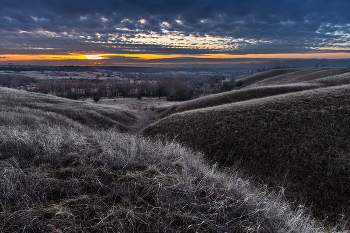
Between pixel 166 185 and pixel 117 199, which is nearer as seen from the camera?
pixel 117 199

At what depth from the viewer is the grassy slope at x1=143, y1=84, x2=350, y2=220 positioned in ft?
28.6

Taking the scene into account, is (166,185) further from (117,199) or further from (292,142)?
(292,142)

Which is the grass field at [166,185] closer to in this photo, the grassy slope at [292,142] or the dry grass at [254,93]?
the grassy slope at [292,142]

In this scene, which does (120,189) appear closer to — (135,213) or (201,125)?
(135,213)

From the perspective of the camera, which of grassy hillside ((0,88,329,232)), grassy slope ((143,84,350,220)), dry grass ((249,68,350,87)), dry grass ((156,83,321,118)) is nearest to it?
grassy hillside ((0,88,329,232))

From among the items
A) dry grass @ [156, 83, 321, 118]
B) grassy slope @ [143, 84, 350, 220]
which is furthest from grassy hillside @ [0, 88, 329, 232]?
dry grass @ [156, 83, 321, 118]

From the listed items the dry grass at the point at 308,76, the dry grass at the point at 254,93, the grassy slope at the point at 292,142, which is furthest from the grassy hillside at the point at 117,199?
the dry grass at the point at 308,76

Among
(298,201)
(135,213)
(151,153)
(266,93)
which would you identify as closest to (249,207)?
(135,213)

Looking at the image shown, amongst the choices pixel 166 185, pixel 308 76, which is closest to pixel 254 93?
pixel 166 185

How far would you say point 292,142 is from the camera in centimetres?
1162

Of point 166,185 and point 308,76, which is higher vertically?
point 308,76

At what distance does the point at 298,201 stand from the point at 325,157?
3.77 m

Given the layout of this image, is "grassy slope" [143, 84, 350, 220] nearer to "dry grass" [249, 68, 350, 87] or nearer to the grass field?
the grass field

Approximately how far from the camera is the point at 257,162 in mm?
11188
